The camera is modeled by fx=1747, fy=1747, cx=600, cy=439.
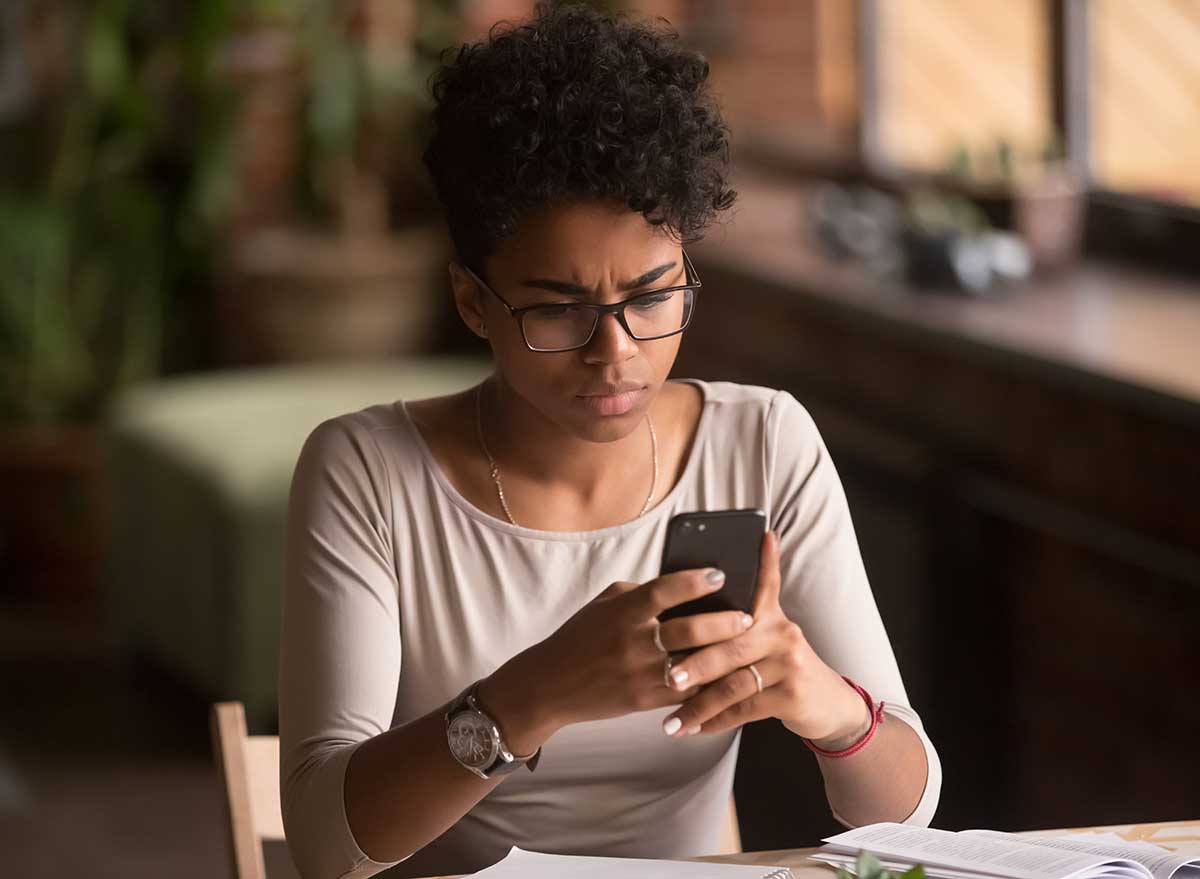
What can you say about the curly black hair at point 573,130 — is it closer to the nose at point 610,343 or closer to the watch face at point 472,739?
the nose at point 610,343

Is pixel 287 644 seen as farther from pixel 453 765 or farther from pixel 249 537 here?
pixel 249 537

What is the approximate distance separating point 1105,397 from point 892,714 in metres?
1.03

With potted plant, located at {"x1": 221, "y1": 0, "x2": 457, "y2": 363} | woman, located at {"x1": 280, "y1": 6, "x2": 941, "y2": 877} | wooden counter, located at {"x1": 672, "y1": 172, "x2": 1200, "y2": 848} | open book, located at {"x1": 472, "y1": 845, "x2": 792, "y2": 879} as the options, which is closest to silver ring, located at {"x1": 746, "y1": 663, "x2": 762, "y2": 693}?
woman, located at {"x1": 280, "y1": 6, "x2": 941, "y2": 877}

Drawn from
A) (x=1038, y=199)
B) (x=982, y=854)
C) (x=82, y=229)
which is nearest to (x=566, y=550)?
(x=982, y=854)

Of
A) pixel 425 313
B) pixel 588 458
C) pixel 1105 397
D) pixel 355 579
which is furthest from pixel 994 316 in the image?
pixel 425 313

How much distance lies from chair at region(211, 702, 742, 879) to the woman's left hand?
0.24 meters

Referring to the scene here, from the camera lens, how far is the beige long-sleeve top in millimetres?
1470

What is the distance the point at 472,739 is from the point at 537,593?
0.26m

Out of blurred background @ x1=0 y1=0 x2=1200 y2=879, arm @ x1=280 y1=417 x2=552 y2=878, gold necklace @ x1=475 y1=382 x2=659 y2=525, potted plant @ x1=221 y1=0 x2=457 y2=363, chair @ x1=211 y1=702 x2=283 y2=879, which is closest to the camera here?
arm @ x1=280 y1=417 x2=552 y2=878

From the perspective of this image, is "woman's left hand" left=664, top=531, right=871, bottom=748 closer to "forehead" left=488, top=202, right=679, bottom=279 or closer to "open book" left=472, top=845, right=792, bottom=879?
"open book" left=472, top=845, right=792, bottom=879

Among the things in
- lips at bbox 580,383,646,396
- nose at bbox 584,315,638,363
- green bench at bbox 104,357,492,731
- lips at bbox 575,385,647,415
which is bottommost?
green bench at bbox 104,357,492,731

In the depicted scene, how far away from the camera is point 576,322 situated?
137 cm

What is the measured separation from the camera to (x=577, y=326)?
1367mm

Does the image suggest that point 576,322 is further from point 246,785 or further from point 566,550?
point 246,785
